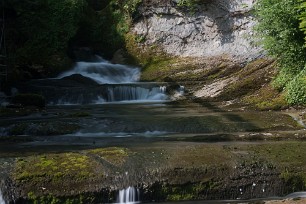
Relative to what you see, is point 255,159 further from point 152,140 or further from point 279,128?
point 279,128

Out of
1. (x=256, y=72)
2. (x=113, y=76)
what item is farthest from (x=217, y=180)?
(x=113, y=76)

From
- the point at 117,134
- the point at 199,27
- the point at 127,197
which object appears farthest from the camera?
the point at 199,27

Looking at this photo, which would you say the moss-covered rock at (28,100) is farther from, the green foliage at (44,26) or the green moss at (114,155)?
the green moss at (114,155)

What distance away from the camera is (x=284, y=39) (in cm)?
1486

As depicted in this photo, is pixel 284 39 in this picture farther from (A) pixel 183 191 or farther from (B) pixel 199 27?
(B) pixel 199 27

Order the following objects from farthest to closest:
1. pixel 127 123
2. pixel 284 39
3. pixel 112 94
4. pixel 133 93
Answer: pixel 133 93 < pixel 112 94 < pixel 284 39 < pixel 127 123

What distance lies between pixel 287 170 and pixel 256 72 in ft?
34.7

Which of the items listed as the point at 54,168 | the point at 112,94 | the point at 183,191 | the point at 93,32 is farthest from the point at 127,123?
the point at 93,32

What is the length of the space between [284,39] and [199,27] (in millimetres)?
11403

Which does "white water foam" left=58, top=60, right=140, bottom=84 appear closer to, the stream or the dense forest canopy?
the dense forest canopy

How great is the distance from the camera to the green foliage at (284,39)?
1441cm

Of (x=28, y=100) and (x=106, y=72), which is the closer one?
(x=28, y=100)

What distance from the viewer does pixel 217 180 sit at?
7.46 metres

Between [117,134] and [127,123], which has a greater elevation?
[127,123]
